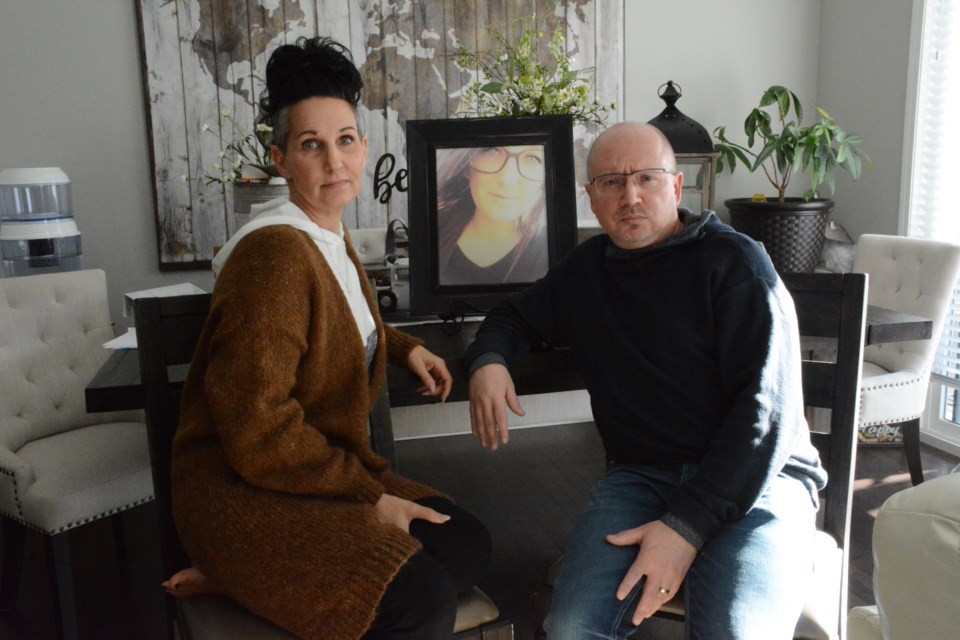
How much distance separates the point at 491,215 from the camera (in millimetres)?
1828

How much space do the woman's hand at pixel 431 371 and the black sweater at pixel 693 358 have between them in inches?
2.1

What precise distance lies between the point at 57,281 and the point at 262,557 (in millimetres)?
1533

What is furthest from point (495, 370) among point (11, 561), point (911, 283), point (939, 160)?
point (939, 160)

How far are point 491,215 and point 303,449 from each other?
2.71 feet

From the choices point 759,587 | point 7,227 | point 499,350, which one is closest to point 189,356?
point 499,350

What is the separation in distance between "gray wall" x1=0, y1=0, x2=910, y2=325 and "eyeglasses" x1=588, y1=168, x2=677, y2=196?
2523 mm

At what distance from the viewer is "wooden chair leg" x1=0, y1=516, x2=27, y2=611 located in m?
2.08

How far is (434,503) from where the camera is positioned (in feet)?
4.60

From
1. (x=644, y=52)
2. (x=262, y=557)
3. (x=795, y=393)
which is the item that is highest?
(x=644, y=52)

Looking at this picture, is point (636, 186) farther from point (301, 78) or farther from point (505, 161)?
point (301, 78)

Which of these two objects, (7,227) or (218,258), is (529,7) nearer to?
(7,227)

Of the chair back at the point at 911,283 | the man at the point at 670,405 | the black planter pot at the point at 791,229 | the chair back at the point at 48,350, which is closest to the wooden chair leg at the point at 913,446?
the chair back at the point at 911,283

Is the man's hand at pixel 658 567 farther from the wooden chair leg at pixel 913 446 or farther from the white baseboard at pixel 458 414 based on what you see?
the wooden chair leg at pixel 913 446

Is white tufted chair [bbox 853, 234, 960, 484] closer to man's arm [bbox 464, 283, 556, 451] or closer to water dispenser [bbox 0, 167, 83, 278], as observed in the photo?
man's arm [bbox 464, 283, 556, 451]
